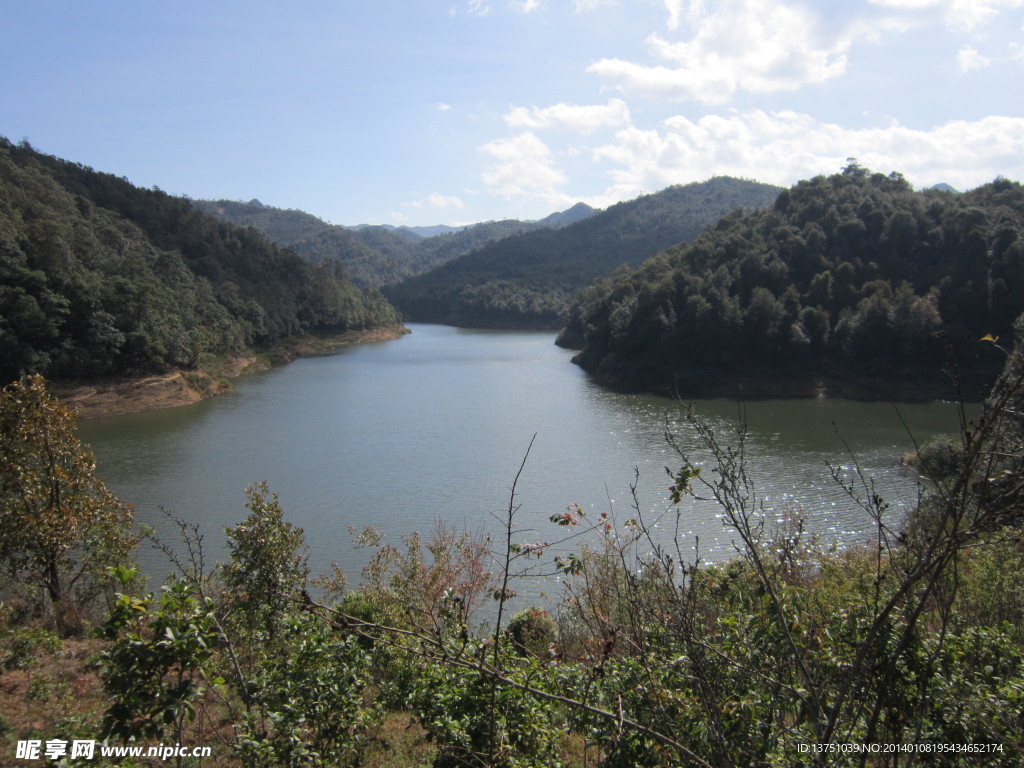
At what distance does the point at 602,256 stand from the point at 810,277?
224 ft

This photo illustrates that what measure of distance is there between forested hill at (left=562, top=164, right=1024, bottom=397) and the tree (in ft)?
99.2

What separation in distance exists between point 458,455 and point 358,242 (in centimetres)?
13401

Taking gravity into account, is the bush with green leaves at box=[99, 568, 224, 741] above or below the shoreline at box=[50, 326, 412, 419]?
above

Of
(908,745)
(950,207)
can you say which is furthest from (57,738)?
(950,207)

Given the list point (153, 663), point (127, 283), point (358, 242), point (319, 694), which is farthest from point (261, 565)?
point (358, 242)

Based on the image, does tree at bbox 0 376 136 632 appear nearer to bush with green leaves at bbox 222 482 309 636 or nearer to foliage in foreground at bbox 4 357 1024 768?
bush with green leaves at bbox 222 482 309 636

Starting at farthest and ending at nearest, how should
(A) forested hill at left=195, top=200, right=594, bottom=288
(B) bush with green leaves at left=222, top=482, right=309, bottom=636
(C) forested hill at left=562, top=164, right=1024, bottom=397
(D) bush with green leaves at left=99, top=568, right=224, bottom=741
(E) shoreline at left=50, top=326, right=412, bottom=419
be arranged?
(A) forested hill at left=195, top=200, right=594, bottom=288
(C) forested hill at left=562, top=164, right=1024, bottom=397
(E) shoreline at left=50, top=326, right=412, bottom=419
(B) bush with green leaves at left=222, top=482, right=309, bottom=636
(D) bush with green leaves at left=99, top=568, right=224, bottom=741

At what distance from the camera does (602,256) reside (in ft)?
356

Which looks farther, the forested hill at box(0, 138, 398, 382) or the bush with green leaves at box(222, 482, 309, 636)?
the forested hill at box(0, 138, 398, 382)

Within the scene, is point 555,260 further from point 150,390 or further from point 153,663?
point 153,663

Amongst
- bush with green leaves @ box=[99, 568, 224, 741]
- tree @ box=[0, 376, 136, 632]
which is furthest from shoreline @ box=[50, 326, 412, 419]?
bush with green leaves @ box=[99, 568, 224, 741]

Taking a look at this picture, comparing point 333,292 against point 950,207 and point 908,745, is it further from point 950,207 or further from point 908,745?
point 908,745

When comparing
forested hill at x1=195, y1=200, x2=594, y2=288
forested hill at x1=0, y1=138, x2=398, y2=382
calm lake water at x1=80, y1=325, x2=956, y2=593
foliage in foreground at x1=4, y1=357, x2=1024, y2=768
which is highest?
forested hill at x1=195, y1=200, x2=594, y2=288

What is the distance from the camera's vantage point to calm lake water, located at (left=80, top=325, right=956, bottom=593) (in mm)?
16906
